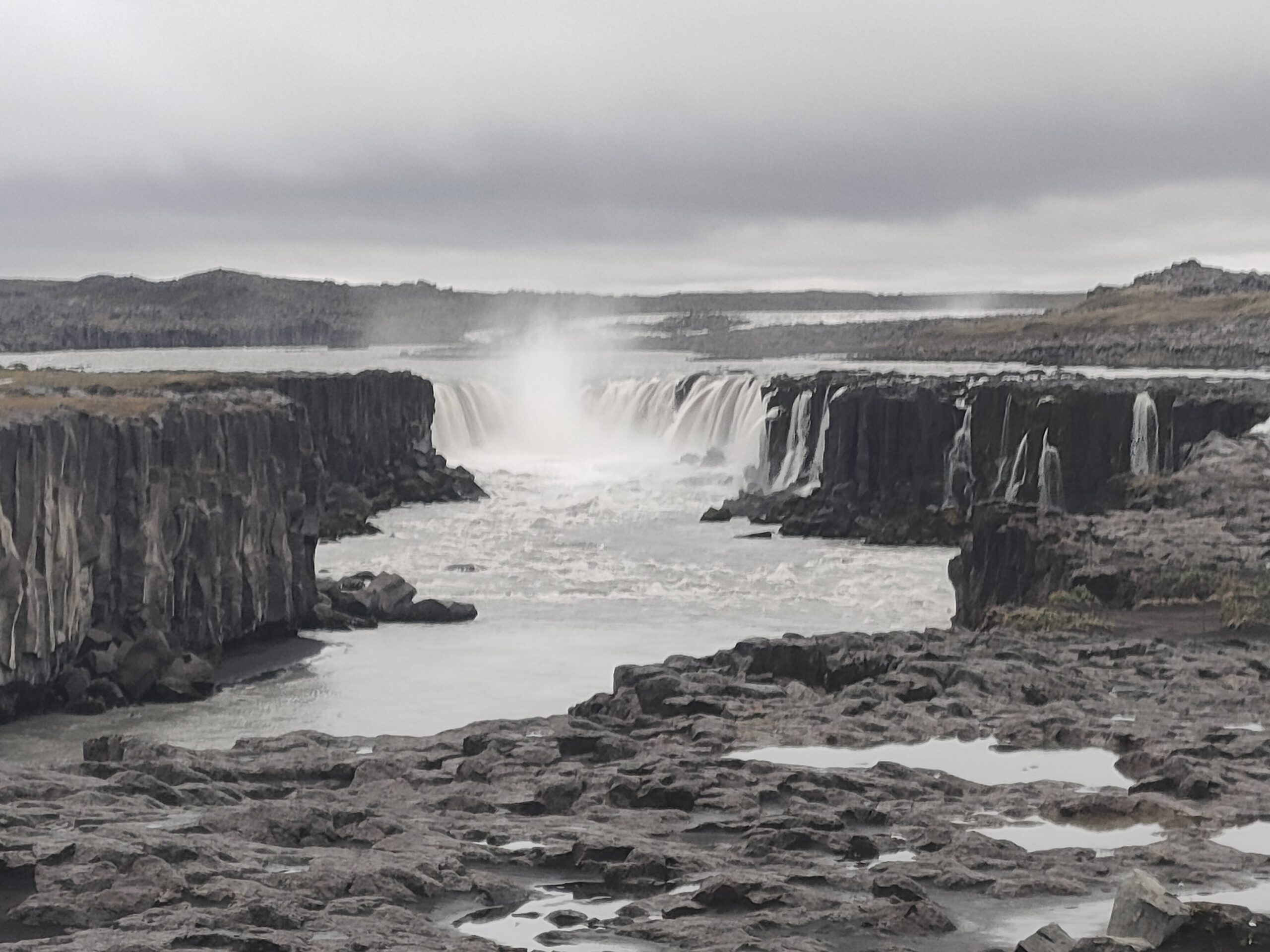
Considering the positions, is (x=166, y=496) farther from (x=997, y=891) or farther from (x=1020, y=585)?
(x=997, y=891)

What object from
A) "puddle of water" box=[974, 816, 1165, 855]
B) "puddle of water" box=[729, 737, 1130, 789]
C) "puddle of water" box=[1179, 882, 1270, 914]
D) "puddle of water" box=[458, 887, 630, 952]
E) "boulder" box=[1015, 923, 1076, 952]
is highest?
"boulder" box=[1015, 923, 1076, 952]

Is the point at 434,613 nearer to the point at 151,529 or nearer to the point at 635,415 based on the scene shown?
the point at 151,529

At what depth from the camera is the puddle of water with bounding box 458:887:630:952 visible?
17.3m

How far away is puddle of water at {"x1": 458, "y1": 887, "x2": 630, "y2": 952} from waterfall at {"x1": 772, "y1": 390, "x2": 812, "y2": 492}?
207ft

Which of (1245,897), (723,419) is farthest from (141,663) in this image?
(723,419)

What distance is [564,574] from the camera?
6038 cm

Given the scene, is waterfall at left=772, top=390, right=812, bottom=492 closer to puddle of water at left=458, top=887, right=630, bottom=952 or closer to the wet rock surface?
the wet rock surface

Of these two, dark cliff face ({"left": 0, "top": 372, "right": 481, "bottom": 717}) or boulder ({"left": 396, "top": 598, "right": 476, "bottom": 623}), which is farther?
boulder ({"left": 396, "top": 598, "right": 476, "bottom": 623})

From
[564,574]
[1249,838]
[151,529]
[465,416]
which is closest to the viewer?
[1249,838]

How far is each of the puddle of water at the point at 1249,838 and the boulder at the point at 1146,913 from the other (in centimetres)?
462

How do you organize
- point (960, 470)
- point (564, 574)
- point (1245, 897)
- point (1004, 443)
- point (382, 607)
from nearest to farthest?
point (1245, 897) → point (382, 607) → point (564, 574) → point (1004, 443) → point (960, 470)

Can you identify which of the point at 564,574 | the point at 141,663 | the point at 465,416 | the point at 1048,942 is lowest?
the point at 564,574

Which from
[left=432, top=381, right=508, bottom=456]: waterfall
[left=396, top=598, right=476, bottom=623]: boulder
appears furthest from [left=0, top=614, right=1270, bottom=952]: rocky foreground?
[left=432, top=381, right=508, bottom=456]: waterfall

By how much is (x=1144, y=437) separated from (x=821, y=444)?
17268 mm
